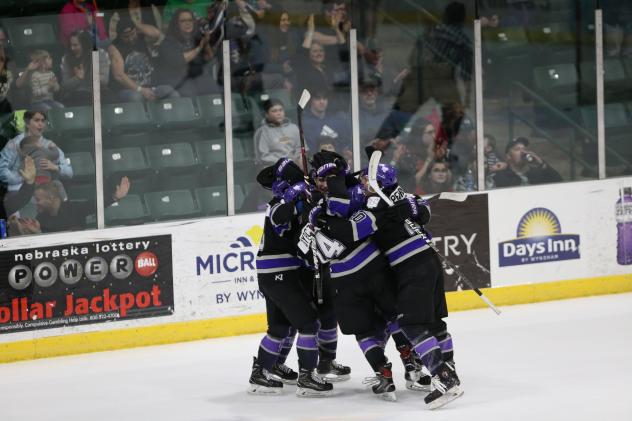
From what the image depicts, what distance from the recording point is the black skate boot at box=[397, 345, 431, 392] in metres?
6.62

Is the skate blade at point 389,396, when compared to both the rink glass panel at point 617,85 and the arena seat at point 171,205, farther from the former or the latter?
the rink glass panel at point 617,85

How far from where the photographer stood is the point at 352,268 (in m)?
6.38

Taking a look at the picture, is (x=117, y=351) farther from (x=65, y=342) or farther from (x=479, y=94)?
(x=479, y=94)

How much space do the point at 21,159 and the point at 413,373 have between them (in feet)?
9.20

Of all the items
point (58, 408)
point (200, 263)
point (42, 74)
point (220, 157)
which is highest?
point (42, 74)

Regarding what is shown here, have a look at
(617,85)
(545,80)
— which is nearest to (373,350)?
(545,80)

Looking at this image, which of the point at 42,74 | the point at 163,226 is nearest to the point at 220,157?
the point at 163,226

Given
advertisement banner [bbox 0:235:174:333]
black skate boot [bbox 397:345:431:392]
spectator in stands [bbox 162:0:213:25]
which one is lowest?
black skate boot [bbox 397:345:431:392]

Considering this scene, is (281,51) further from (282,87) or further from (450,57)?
(450,57)

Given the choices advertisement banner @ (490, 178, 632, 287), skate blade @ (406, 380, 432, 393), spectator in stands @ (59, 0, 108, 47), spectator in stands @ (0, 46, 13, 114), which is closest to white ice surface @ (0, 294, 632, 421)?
skate blade @ (406, 380, 432, 393)

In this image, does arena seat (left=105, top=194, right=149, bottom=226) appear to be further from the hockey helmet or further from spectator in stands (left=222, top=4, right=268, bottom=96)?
the hockey helmet

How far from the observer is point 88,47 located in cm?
811

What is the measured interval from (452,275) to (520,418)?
9.66ft

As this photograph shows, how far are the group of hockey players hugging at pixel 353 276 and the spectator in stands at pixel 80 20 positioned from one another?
207 centimetres
